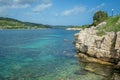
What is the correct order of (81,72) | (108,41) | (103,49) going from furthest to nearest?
1. (103,49)
2. (108,41)
3. (81,72)

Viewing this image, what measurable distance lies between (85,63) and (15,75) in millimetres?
15382

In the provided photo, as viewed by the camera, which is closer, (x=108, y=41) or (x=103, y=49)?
(x=108, y=41)

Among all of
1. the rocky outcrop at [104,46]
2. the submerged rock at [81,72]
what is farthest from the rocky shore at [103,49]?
the submerged rock at [81,72]

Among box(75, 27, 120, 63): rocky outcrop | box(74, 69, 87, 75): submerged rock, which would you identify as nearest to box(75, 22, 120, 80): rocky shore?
box(75, 27, 120, 63): rocky outcrop

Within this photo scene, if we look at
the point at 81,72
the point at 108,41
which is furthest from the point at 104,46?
the point at 81,72

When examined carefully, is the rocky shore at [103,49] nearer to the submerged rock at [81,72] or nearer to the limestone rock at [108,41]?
the limestone rock at [108,41]

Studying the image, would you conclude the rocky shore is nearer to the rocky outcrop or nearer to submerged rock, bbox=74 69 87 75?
the rocky outcrop

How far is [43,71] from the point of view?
3262 cm

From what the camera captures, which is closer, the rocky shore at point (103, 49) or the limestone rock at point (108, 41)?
the rocky shore at point (103, 49)

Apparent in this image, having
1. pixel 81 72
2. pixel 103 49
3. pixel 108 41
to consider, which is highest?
pixel 108 41

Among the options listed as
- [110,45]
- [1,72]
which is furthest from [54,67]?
[110,45]

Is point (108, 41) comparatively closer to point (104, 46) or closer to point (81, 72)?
point (104, 46)

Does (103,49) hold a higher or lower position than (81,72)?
higher

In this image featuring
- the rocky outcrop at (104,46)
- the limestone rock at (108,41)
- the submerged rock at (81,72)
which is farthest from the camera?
the limestone rock at (108,41)
